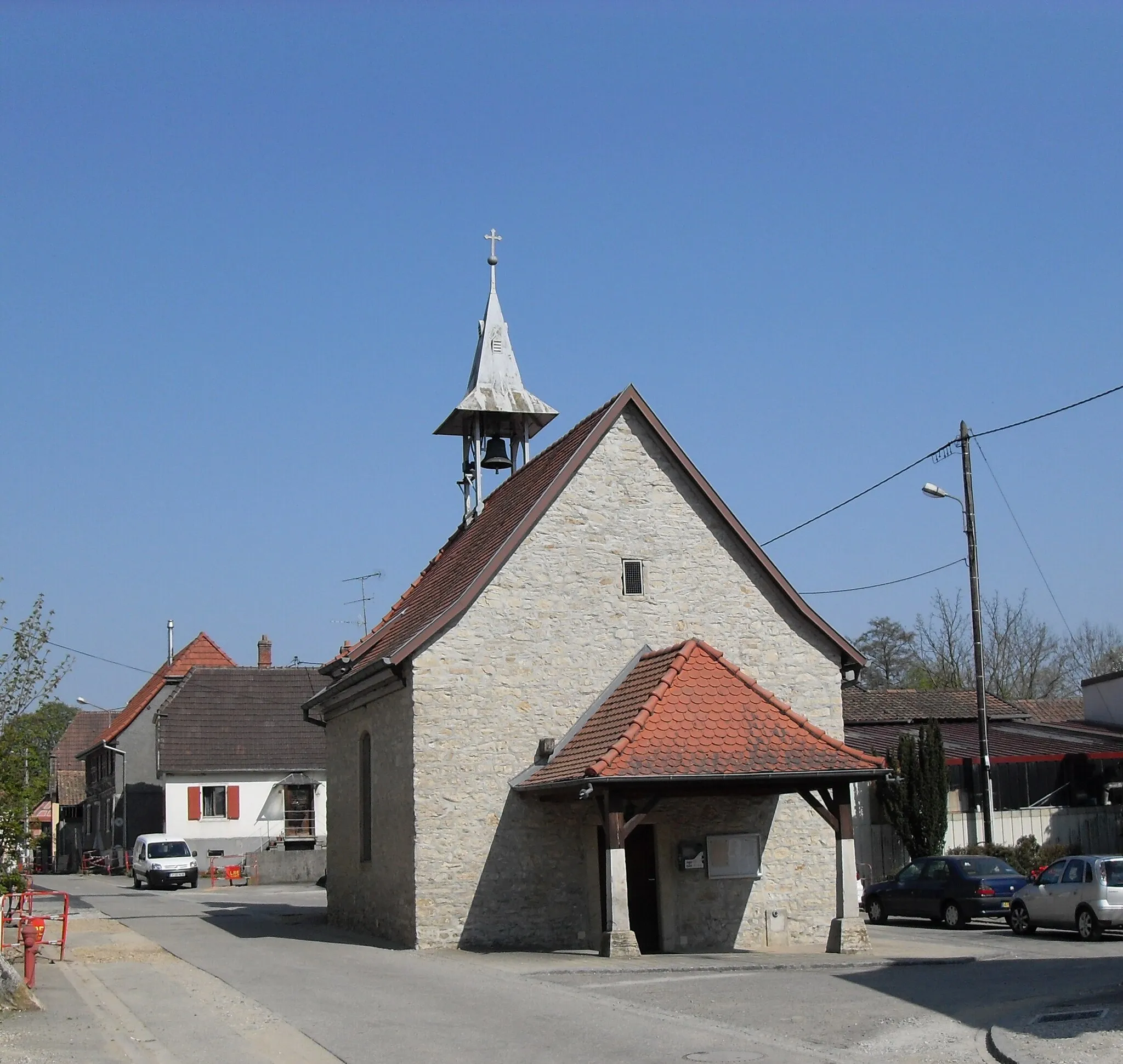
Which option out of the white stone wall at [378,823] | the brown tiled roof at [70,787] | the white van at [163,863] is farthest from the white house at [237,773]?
the brown tiled roof at [70,787]

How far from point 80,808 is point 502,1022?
60741mm

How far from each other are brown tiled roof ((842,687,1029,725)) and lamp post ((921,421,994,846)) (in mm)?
9779

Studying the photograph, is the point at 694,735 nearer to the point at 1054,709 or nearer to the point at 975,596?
the point at 975,596

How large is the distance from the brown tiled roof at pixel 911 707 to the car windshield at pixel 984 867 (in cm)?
1262

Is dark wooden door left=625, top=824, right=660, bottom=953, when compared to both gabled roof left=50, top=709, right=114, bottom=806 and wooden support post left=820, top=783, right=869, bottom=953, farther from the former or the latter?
gabled roof left=50, top=709, right=114, bottom=806

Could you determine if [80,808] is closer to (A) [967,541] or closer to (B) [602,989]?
(A) [967,541]

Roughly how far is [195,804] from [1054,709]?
33797 mm

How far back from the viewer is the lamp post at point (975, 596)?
27.8m

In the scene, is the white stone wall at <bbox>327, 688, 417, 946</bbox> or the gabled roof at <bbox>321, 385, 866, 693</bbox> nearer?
the white stone wall at <bbox>327, 688, 417, 946</bbox>

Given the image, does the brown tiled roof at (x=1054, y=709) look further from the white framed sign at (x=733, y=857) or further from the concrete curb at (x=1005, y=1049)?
the concrete curb at (x=1005, y=1049)

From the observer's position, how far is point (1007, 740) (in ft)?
116

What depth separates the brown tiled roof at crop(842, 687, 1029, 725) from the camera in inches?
1539

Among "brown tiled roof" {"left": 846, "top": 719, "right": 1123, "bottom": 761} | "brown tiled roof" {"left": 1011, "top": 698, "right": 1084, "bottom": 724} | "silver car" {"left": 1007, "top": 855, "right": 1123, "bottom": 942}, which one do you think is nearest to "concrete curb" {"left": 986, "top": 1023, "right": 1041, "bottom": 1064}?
"silver car" {"left": 1007, "top": 855, "right": 1123, "bottom": 942}

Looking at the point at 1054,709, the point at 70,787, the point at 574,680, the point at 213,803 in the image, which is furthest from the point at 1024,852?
the point at 70,787
